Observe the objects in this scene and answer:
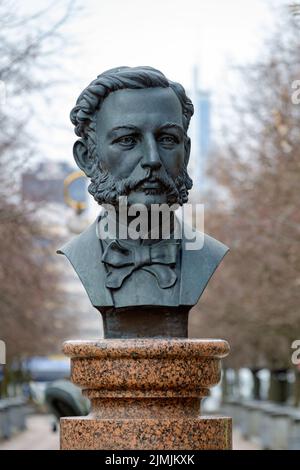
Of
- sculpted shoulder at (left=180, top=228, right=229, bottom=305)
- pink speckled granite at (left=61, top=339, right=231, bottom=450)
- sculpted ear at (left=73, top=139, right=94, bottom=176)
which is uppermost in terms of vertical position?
sculpted ear at (left=73, top=139, right=94, bottom=176)

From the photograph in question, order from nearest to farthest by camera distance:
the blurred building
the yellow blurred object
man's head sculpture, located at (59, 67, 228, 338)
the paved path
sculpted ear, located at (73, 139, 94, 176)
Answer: man's head sculpture, located at (59, 67, 228, 338) → sculpted ear, located at (73, 139, 94, 176) → the yellow blurred object → the blurred building → the paved path

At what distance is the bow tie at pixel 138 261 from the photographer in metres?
11.1

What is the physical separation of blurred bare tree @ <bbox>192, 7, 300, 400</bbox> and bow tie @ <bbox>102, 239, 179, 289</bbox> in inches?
565

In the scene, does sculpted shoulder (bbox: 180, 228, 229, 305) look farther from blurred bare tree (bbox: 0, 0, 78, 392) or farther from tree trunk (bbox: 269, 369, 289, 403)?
tree trunk (bbox: 269, 369, 289, 403)

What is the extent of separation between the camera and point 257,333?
150ft

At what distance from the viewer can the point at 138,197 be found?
1112 centimetres

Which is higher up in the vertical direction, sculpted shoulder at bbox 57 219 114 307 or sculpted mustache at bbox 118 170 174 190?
sculpted mustache at bbox 118 170 174 190

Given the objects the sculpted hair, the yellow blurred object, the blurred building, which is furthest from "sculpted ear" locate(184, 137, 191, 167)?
the yellow blurred object

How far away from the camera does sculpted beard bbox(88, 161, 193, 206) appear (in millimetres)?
11047

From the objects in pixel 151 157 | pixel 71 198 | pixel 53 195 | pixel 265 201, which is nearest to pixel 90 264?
pixel 151 157

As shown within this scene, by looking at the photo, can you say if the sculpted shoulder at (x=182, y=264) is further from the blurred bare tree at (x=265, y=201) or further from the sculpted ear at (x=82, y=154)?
the blurred bare tree at (x=265, y=201)

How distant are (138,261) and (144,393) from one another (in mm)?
1107
